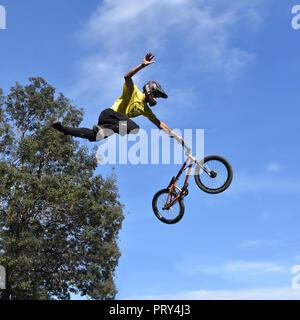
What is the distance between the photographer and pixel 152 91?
29.9 feet

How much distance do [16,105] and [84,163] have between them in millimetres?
5724

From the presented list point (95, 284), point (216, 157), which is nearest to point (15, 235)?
point (95, 284)

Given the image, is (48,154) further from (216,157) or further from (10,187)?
(216,157)

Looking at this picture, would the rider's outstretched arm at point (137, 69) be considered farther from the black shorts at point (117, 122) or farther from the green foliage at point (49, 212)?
the green foliage at point (49, 212)

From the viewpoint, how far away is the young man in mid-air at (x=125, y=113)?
28.7 ft

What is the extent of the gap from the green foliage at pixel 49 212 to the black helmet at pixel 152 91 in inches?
592

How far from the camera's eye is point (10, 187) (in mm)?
23094

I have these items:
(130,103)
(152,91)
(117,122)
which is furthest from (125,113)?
(152,91)

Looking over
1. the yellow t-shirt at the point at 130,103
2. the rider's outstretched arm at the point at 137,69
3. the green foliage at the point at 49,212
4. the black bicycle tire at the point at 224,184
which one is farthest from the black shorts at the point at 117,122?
the green foliage at the point at 49,212

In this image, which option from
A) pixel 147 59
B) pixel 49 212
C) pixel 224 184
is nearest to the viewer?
pixel 147 59

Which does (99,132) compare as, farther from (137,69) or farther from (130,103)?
(137,69)

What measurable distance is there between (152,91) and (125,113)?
30.3 inches

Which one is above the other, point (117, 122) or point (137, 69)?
point (137, 69)
